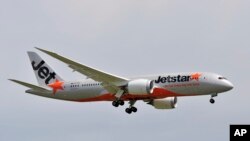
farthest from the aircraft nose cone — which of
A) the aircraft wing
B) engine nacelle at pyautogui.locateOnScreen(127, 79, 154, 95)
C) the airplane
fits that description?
the aircraft wing

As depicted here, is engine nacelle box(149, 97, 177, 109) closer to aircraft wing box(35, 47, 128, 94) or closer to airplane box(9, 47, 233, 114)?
airplane box(9, 47, 233, 114)

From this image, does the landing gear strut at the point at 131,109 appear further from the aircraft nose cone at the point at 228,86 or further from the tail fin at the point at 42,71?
the aircraft nose cone at the point at 228,86

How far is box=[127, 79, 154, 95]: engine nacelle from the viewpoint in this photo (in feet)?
238

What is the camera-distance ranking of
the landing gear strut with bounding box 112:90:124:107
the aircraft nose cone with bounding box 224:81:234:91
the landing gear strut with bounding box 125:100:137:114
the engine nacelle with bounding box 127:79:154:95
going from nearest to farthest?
the aircraft nose cone with bounding box 224:81:234:91 < the engine nacelle with bounding box 127:79:154:95 < the landing gear strut with bounding box 112:90:124:107 < the landing gear strut with bounding box 125:100:137:114

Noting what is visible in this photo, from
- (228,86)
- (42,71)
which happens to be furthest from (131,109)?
(42,71)

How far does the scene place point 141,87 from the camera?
238 feet

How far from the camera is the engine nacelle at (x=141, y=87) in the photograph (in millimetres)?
72625

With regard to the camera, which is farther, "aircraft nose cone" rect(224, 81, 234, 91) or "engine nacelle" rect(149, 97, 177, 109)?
"engine nacelle" rect(149, 97, 177, 109)

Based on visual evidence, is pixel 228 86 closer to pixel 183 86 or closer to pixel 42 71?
pixel 183 86

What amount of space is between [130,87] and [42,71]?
49.5 feet

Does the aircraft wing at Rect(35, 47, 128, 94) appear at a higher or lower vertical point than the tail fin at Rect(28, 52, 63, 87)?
lower

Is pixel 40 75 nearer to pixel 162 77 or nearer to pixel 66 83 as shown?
pixel 66 83

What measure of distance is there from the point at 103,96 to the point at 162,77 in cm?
681

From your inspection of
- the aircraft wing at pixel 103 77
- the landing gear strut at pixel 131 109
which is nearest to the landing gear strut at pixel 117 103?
the aircraft wing at pixel 103 77
